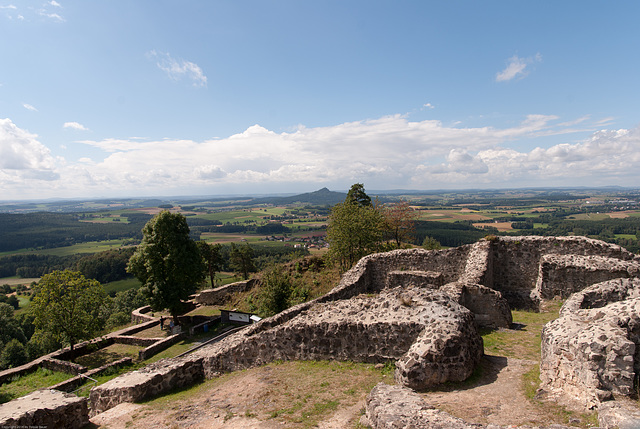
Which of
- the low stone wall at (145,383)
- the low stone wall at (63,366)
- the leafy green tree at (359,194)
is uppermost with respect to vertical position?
the leafy green tree at (359,194)

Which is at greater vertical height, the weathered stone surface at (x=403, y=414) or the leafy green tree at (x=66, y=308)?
the weathered stone surface at (x=403, y=414)

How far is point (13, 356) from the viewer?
1439 inches

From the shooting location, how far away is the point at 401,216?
1288 inches

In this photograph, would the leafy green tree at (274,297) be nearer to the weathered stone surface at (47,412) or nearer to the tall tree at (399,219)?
the weathered stone surface at (47,412)

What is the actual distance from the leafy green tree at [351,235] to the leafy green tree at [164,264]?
11.5 metres

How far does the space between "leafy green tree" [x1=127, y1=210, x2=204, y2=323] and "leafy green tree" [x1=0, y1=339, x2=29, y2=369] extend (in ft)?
81.9

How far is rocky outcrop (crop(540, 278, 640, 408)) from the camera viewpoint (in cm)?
574

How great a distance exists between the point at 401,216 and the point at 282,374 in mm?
25111

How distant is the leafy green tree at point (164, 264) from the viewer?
24703 millimetres

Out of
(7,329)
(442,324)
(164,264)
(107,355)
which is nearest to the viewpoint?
(442,324)

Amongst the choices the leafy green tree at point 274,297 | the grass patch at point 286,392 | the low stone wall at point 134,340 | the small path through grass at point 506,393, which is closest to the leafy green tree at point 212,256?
the low stone wall at point 134,340

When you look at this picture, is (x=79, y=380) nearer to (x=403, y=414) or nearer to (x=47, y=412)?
(x=47, y=412)

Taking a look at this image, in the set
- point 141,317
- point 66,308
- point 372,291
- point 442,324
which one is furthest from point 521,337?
point 141,317

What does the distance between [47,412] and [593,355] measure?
1242cm
